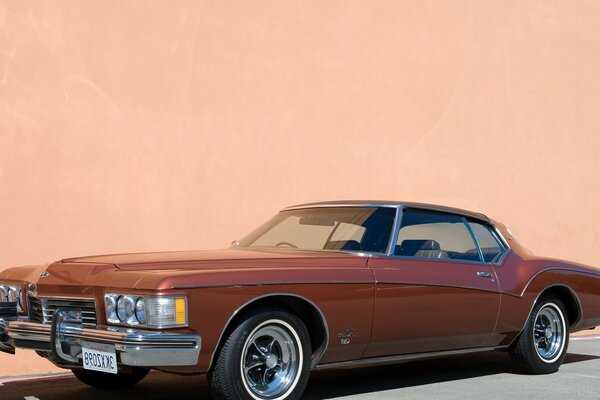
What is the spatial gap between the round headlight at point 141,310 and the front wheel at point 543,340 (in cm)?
338

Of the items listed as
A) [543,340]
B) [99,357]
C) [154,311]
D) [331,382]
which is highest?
[154,311]

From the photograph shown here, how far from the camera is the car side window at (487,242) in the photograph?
23.6 ft

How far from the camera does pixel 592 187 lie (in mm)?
14203

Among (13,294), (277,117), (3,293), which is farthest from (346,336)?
(277,117)

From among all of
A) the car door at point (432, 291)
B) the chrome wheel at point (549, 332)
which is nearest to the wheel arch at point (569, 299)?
the chrome wheel at point (549, 332)

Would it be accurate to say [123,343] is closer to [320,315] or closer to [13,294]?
[320,315]

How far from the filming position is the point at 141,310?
4938 millimetres

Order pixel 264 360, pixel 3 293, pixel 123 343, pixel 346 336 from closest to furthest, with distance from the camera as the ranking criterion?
pixel 123 343 → pixel 264 360 → pixel 346 336 → pixel 3 293

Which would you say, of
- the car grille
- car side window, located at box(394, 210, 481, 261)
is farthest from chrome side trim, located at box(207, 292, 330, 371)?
car side window, located at box(394, 210, 481, 261)

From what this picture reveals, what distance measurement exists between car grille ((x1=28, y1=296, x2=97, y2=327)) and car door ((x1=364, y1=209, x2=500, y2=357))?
180cm

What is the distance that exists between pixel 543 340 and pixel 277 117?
189 inches

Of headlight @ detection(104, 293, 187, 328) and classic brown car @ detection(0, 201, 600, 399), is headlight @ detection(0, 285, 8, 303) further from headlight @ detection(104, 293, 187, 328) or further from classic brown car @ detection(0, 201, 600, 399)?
headlight @ detection(104, 293, 187, 328)

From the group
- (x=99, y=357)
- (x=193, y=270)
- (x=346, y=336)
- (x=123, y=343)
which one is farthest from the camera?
(x=346, y=336)

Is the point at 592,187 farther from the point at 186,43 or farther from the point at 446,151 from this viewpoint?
the point at 186,43
